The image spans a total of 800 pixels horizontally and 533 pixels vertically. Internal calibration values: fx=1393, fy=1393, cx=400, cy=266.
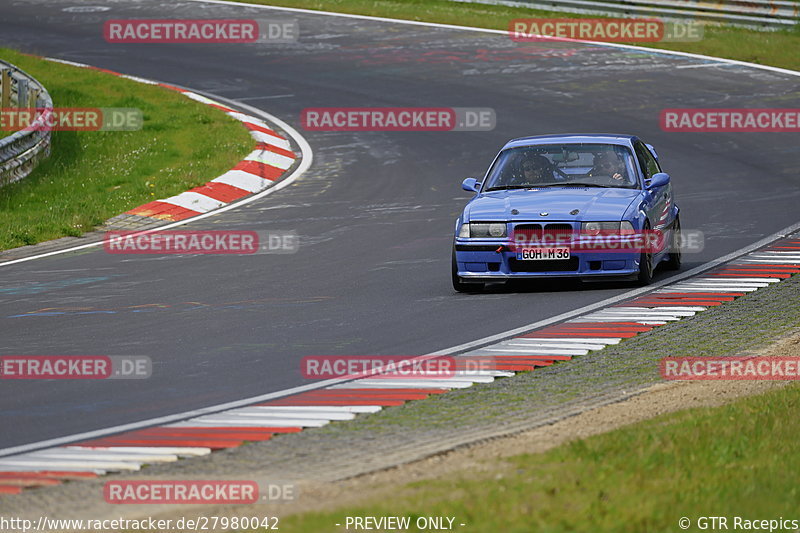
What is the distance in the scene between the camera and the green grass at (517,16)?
103ft

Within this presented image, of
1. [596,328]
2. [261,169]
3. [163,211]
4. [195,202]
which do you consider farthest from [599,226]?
[261,169]

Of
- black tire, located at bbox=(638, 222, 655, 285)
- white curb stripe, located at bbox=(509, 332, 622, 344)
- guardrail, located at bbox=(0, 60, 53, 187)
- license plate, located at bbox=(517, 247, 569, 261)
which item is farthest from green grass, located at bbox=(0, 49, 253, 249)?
white curb stripe, located at bbox=(509, 332, 622, 344)

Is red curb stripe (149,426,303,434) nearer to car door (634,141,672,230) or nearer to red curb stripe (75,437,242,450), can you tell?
red curb stripe (75,437,242,450)

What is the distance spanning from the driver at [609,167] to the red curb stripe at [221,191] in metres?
7.32

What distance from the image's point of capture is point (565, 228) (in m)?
13.3

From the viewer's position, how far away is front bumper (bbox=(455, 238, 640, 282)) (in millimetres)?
13273

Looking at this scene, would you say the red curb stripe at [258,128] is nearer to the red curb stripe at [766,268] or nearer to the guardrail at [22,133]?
the guardrail at [22,133]

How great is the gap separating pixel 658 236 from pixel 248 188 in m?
8.68

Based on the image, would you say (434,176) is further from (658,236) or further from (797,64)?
(797,64)

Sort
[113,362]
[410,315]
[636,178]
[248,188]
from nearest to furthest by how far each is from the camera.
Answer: [113,362] < [410,315] < [636,178] < [248,188]

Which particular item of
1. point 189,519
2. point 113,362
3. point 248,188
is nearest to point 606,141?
point 113,362

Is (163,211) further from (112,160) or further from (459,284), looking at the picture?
(459,284)

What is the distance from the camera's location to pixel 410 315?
1226 cm

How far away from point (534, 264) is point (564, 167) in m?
1.59
